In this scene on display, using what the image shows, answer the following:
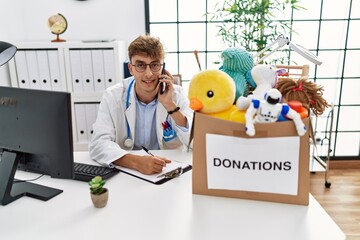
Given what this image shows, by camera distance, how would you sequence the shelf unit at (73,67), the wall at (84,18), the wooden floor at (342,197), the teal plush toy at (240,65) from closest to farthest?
1. the teal plush toy at (240,65)
2. the wooden floor at (342,197)
3. the shelf unit at (73,67)
4. the wall at (84,18)

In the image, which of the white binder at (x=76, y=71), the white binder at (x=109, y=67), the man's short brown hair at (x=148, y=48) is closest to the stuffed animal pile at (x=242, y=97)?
the man's short brown hair at (x=148, y=48)

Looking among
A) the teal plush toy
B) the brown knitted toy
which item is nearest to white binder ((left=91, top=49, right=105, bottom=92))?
the teal plush toy

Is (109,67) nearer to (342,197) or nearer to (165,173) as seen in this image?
(165,173)

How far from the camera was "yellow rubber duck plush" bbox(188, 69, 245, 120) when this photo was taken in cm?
102

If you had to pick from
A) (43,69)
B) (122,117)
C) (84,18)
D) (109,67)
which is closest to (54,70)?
(43,69)

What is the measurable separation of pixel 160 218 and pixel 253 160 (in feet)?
1.14

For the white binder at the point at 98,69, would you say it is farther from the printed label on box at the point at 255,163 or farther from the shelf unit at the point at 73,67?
the printed label on box at the point at 255,163

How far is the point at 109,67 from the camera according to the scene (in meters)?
2.57

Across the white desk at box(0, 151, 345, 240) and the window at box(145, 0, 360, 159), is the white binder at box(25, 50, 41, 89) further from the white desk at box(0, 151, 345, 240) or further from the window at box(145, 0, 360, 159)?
the white desk at box(0, 151, 345, 240)

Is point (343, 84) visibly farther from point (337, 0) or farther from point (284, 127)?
point (284, 127)

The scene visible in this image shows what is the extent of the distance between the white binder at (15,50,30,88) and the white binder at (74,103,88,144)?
45cm

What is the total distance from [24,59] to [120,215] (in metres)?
2.02

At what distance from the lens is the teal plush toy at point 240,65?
1157 millimetres

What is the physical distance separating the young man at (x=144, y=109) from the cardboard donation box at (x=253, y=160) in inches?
22.4
